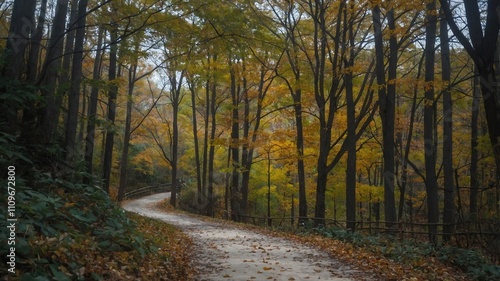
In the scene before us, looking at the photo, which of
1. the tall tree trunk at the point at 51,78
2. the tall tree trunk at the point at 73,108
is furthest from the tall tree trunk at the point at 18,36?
the tall tree trunk at the point at 73,108

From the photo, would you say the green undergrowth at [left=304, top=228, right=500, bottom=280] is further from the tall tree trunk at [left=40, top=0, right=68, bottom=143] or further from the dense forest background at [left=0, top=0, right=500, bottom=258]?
the tall tree trunk at [left=40, top=0, right=68, bottom=143]

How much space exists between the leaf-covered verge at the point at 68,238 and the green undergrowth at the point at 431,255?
510cm

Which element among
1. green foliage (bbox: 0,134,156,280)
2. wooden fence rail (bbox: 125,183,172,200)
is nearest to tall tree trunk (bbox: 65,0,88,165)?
green foliage (bbox: 0,134,156,280)

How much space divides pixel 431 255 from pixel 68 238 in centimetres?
964

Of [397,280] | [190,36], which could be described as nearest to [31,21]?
[190,36]

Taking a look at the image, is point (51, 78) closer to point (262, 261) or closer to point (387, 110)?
point (262, 261)

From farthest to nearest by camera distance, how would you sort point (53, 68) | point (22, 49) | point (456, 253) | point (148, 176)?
point (148, 176) < point (456, 253) < point (53, 68) < point (22, 49)

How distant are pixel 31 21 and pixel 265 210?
30421 mm

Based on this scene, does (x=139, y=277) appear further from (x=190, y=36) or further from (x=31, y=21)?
(x=190, y=36)

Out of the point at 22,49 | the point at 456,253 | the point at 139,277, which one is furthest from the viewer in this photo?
the point at 456,253

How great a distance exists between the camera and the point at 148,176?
42156 millimetres

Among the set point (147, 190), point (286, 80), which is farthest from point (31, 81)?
point (147, 190)

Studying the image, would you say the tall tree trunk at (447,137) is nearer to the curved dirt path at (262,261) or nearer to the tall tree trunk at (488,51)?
the curved dirt path at (262,261)

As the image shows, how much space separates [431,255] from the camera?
36.0 ft
